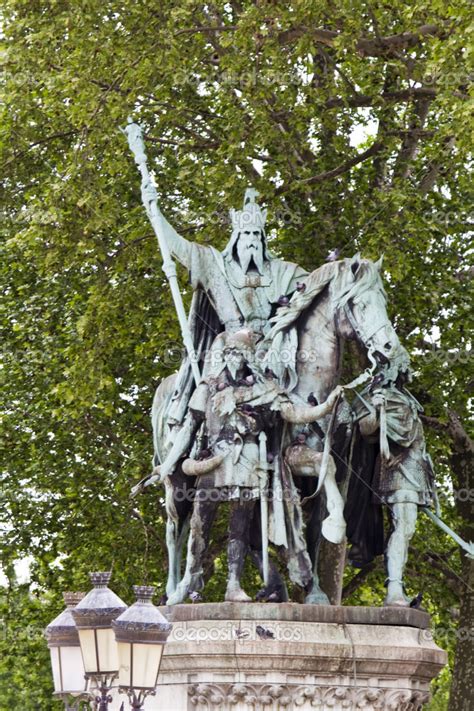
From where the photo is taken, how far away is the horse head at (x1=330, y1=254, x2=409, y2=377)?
512 inches

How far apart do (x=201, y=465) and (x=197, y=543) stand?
65 centimetres

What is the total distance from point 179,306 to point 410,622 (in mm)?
3301

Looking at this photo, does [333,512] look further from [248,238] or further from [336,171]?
[336,171]

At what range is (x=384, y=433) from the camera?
1312 cm

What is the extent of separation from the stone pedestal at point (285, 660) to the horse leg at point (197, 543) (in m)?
0.49

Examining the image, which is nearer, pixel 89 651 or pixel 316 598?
pixel 89 651

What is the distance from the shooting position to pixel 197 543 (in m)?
13.0

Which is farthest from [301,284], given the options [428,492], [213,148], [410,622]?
[213,148]

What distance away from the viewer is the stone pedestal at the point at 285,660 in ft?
39.4

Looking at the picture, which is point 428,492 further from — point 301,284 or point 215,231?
point 215,231

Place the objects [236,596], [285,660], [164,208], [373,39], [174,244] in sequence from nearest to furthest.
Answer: [285,660]
[236,596]
[174,244]
[373,39]
[164,208]

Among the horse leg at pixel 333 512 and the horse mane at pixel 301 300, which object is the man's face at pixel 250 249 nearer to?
the horse mane at pixel 301 300

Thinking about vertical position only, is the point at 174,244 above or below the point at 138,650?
above

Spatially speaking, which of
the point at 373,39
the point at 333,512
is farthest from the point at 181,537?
the point at 373,39
